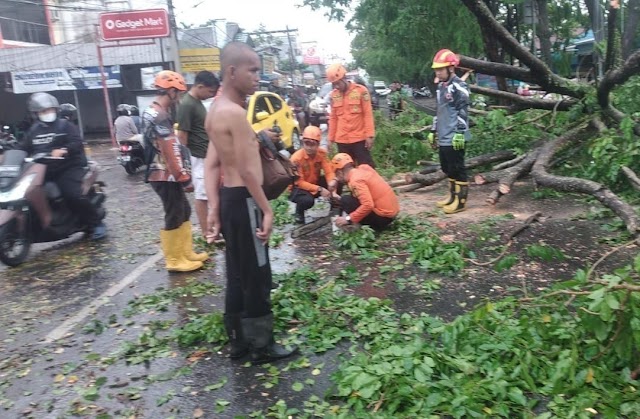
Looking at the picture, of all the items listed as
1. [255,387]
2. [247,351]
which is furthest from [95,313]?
[255,387]

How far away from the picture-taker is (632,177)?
6176 mm

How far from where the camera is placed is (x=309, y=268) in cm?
537

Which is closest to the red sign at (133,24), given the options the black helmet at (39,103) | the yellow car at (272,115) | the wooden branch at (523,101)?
the yellow car at (272,115)

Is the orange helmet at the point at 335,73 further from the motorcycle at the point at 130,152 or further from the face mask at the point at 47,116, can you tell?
the motorcycle at the point at 130,152

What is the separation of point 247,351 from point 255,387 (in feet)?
1.33

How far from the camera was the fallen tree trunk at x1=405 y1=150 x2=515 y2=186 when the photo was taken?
8242 millimetres

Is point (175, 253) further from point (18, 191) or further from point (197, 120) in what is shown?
point (18, 191)

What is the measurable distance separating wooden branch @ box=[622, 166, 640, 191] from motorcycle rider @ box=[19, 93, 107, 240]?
20.1 feet

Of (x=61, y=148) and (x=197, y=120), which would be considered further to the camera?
(x=61, y=148)

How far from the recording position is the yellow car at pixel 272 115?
1262 centimetres

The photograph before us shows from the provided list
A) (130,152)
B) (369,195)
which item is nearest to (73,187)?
(369,195)

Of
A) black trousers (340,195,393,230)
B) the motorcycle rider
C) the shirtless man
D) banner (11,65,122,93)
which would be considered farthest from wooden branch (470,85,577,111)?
banner (11,65,122,93)

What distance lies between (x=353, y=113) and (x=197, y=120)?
6.99 ft

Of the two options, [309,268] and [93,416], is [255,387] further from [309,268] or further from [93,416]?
[309,268]
